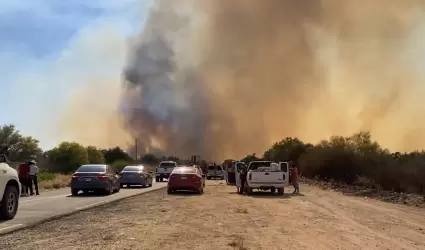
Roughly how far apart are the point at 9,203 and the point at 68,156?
2973 inches

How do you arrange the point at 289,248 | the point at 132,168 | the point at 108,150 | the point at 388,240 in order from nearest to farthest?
the point at 289,248
the point at 388,240
the point at 132,168
the point at 108,150

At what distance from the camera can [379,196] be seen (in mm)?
27375

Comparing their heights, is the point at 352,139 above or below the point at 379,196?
above

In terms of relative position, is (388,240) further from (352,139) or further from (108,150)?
(108,150)

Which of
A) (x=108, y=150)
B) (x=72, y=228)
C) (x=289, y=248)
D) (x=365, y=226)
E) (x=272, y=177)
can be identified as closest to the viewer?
(x=289, y=248)

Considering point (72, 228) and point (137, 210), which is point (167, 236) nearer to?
point (72, 228)

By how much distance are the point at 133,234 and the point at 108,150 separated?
101848 mm

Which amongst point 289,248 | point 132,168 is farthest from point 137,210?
point 132,168

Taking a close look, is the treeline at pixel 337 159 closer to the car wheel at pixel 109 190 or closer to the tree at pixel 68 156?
the tree at pixel 68 156

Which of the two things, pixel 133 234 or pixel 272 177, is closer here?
pixel 133 234

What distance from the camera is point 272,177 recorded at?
26.9m

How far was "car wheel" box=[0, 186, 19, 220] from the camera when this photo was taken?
550 inches

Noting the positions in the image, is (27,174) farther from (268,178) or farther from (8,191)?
(8,191)

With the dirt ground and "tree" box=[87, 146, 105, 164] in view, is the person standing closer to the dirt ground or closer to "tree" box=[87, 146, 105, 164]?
the dirt ground
